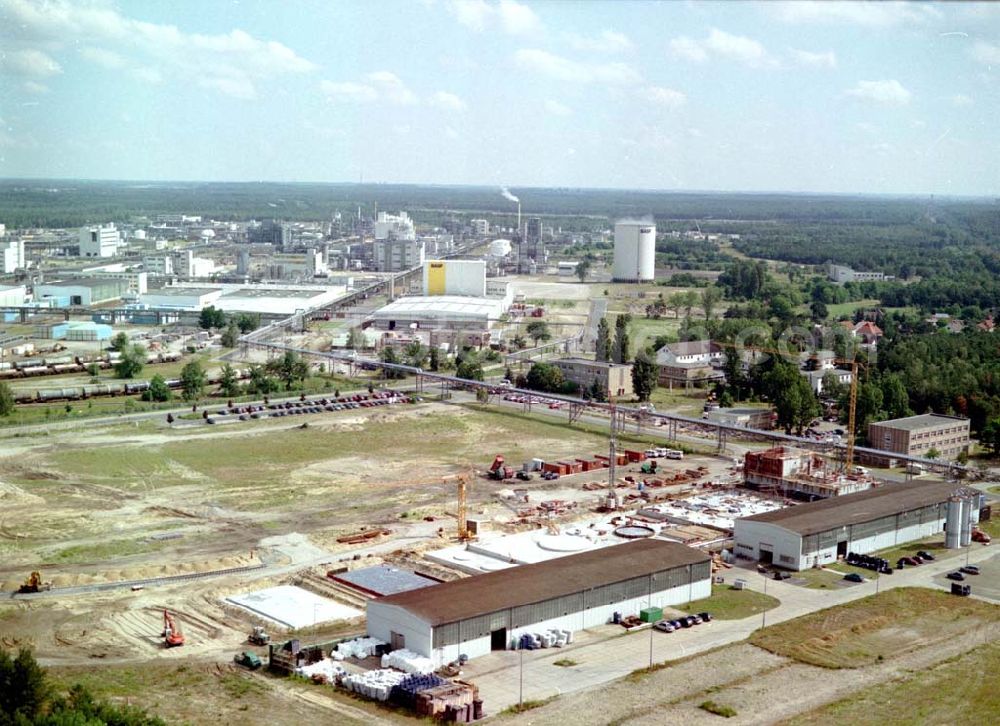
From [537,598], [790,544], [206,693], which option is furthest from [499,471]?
[206,693]

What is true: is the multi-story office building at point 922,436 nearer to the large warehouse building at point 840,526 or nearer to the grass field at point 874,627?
the large warehouse building at point 840,526

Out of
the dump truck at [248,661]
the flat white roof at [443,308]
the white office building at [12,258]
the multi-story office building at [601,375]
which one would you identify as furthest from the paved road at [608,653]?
the white office building at [12,258]

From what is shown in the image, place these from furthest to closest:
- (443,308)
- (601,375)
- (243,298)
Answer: (243,298), (443,308), (601,375)

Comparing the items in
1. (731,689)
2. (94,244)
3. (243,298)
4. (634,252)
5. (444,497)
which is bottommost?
(444,497)

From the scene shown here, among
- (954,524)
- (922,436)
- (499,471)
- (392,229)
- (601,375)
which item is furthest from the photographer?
(392,229)

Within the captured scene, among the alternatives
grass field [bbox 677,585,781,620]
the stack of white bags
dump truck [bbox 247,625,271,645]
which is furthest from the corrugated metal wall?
dump truck [bbox 247,625,271,645]

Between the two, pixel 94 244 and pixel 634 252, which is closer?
pixel 634 252

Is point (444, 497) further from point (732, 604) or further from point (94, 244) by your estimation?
point (94, 244)

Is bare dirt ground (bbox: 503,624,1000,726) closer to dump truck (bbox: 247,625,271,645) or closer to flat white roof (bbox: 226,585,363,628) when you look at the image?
dump truck (bbox: 247,625,271,645)
